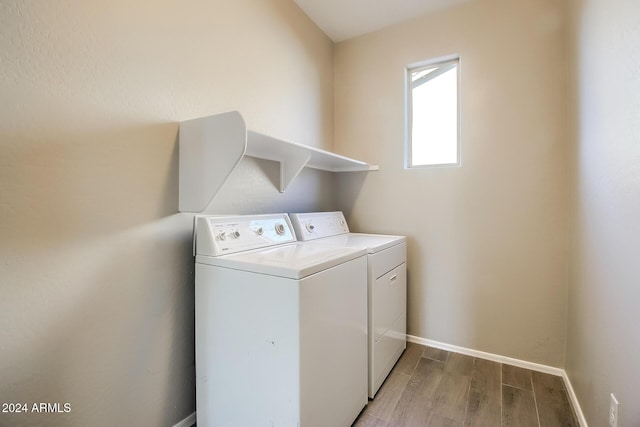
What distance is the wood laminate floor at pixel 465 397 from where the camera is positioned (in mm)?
1372

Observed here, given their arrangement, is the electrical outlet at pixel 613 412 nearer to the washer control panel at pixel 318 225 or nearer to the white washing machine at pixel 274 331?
the white washing machine at pixel 274 331

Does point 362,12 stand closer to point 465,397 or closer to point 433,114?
point 433,114

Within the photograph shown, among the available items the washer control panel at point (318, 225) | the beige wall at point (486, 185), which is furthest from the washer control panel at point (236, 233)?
the beige wall at point (486, 185)

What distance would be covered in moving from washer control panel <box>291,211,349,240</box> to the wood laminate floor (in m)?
0.99

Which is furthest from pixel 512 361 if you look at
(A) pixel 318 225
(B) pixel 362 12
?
(B) pixel 362 12

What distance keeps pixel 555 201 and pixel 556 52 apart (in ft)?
3.01

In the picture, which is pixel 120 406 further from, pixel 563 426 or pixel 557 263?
pixel 557 263

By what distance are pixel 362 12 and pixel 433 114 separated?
3.07ft

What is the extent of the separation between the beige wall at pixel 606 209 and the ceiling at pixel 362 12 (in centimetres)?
95

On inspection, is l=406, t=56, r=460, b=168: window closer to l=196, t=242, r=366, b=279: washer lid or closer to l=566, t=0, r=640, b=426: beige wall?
l=566, t=0, r=640, b=426: beige wall

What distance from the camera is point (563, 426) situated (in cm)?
133

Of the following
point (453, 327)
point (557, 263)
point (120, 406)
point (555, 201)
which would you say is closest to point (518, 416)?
point (453, 327)

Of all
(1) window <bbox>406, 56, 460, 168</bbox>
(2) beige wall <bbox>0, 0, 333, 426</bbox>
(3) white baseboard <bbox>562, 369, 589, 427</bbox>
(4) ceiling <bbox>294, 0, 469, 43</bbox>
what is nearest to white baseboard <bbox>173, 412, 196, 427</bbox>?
(2) beige wall <bbox>0, 0, 333, 426</bbox>

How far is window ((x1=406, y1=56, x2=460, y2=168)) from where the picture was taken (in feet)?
6.85
